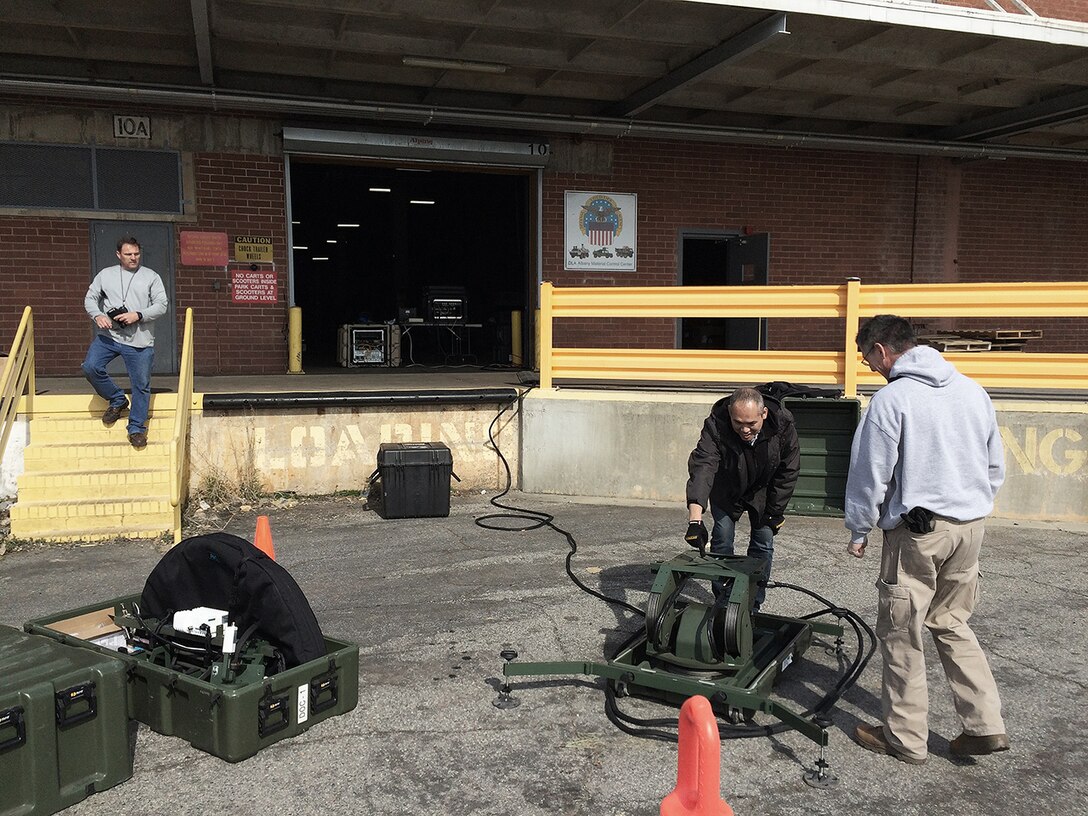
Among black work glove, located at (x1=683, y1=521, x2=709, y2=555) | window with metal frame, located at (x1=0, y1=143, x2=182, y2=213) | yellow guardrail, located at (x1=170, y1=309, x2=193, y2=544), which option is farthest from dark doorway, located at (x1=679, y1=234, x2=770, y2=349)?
black work glove, located at (x1=683, y1=521, x2=709, y2=555)

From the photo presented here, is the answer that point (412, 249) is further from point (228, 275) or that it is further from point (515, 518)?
point (515, 518)

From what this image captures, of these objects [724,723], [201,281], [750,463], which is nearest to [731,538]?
[750,463]

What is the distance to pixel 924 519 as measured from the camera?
3.94 m

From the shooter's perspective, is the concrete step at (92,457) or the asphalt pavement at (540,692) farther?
the concrete step at (92,457)

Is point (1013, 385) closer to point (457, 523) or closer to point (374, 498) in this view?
point (457, 523)

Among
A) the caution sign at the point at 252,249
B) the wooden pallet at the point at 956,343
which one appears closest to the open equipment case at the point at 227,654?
the caution sign at the point at 252,249

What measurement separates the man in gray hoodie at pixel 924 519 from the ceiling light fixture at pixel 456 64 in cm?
860

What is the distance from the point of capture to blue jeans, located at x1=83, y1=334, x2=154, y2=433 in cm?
823

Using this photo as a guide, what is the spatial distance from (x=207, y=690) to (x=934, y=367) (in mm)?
3579

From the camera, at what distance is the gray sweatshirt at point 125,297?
8219mm

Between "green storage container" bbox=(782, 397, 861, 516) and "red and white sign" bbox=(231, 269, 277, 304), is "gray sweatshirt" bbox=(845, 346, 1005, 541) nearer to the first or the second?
"green storage container" bbox=(782, 397, 861, 516)

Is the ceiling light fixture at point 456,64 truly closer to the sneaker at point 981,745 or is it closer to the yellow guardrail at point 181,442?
the yellow guardrail at point 181,442

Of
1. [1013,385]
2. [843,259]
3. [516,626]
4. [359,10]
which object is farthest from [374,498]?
[843,259]

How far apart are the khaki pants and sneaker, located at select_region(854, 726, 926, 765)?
0.14 ft
